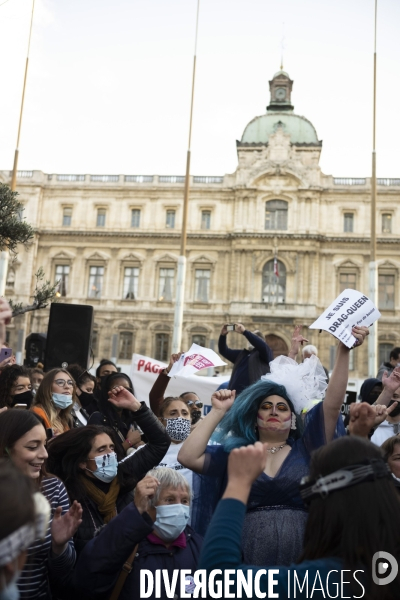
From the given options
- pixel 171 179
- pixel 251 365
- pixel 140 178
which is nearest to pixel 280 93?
pixel 171 179

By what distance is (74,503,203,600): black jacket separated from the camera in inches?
99.0

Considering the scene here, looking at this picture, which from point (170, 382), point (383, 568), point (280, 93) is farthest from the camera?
point (280, 93)

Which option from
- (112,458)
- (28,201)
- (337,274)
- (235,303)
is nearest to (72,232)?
(28,201)

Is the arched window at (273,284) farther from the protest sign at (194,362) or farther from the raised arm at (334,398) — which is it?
the raised arm at (334,398)

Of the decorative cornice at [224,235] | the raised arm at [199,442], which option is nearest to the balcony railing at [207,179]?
the decorative cornice at [224,235]


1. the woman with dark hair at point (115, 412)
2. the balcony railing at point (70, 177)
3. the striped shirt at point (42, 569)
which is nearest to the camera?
the striped shirt at point (42, 569)

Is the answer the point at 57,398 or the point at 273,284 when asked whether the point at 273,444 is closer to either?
the point at 57,398

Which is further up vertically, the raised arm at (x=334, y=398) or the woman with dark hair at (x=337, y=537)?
the raised arm at (x=334, y=398)

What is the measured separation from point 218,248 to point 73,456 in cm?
3234

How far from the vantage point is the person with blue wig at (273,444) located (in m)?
2.68

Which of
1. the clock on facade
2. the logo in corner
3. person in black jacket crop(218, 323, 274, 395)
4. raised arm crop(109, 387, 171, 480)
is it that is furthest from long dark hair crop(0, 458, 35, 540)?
the clock on facade

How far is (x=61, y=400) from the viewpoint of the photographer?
189 inches

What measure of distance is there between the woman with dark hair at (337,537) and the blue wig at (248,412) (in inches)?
52.3

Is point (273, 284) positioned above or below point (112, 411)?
above
